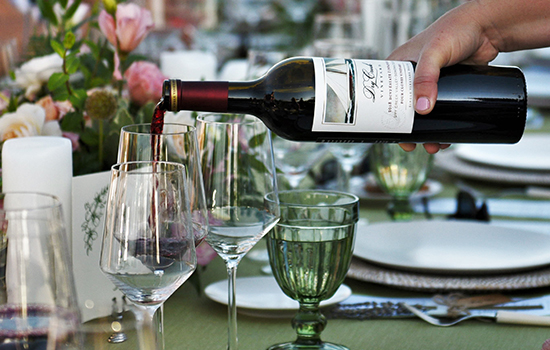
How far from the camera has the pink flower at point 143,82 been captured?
3.44 feet

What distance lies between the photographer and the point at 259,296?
914 mm

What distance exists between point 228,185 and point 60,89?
378mm

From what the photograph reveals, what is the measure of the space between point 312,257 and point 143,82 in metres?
0.44

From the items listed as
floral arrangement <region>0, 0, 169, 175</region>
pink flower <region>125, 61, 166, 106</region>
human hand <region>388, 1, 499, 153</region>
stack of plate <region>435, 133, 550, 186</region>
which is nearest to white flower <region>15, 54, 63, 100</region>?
floral arrangement <region>0, 0, 169, 175</region>

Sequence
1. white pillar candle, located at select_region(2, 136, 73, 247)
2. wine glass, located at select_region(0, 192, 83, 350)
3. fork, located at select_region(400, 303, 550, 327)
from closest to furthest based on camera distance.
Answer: wine glass, located at select_region(0, 192, 83, 350) < white pillar candle, located at select_region(2, 136, 73, 247) < fork, located at select_region(400, 303, 550, 327)

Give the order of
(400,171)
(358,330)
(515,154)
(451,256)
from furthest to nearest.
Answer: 1. (515,154)
2. (400,171)
3. (451,256)
4. (358,330)

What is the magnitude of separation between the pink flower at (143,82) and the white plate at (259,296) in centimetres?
32

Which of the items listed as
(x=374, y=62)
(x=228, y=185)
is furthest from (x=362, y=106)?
(x=228, y=185)

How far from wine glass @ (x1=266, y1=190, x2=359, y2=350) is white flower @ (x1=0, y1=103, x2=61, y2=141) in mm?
351

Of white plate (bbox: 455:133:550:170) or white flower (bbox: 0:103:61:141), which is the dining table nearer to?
white flower (bbox: 0:103:61:141)

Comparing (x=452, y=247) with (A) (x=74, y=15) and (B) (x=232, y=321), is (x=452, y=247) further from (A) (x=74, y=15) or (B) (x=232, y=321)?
(A) (x=74, y=15)

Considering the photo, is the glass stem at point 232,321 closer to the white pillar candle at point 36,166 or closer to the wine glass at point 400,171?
the white pillar candle at point 36,166

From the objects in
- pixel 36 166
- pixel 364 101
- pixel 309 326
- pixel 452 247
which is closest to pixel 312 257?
pixel 309 326

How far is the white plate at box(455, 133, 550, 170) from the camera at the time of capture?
1.61 metres
